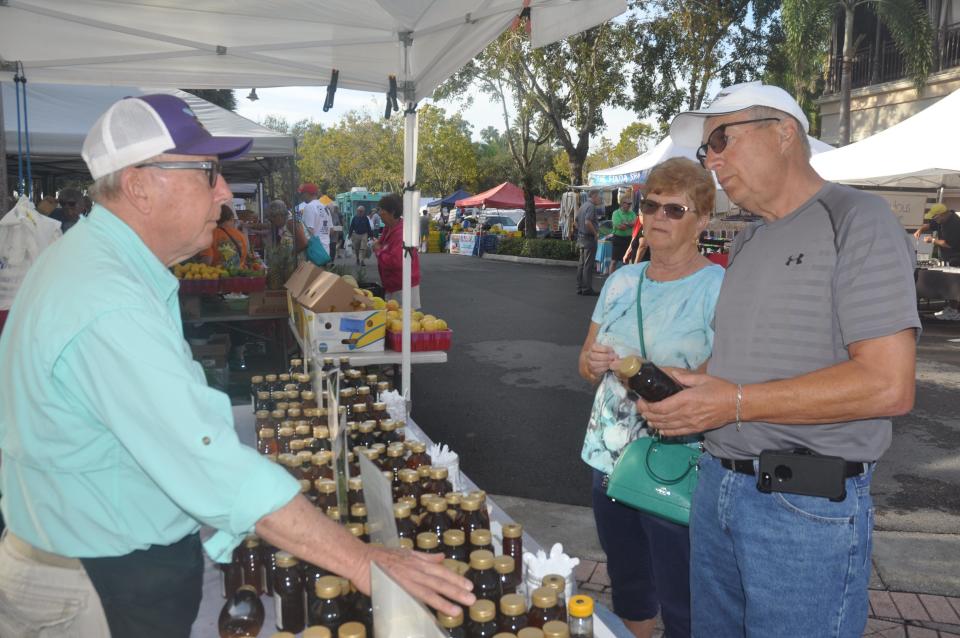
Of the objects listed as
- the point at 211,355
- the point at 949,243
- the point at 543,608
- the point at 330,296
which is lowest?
the point at 211,355

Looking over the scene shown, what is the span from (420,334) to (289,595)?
351 cm

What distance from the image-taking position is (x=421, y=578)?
1.42 metres

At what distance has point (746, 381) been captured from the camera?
1.84 metres

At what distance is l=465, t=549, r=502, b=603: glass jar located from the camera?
1.61 m

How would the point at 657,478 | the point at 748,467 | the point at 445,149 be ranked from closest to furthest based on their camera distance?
the point at 748,467, the point at 657,478, the point at 445,149

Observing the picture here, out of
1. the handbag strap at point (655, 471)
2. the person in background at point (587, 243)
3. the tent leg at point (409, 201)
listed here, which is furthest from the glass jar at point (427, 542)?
the person in background at point (587, 243)

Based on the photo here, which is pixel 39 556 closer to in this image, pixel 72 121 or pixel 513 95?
pixel 72 121

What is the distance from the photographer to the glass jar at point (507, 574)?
1.62m

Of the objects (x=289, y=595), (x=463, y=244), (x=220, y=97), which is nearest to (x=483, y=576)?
(x=289, y=595)

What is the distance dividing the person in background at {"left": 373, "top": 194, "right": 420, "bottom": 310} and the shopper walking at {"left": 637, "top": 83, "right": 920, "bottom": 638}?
15.2 ft

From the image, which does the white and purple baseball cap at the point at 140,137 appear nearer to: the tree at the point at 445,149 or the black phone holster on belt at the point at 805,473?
the black phone holster on belt at the point at 805,473

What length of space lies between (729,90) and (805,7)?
23.1m

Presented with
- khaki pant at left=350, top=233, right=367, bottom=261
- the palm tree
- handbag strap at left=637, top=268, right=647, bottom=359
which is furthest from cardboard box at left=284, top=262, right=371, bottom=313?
the palm tree

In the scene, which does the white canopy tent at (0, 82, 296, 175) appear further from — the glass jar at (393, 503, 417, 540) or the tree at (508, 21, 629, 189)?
the tree at (508, 21, 629, 189)
